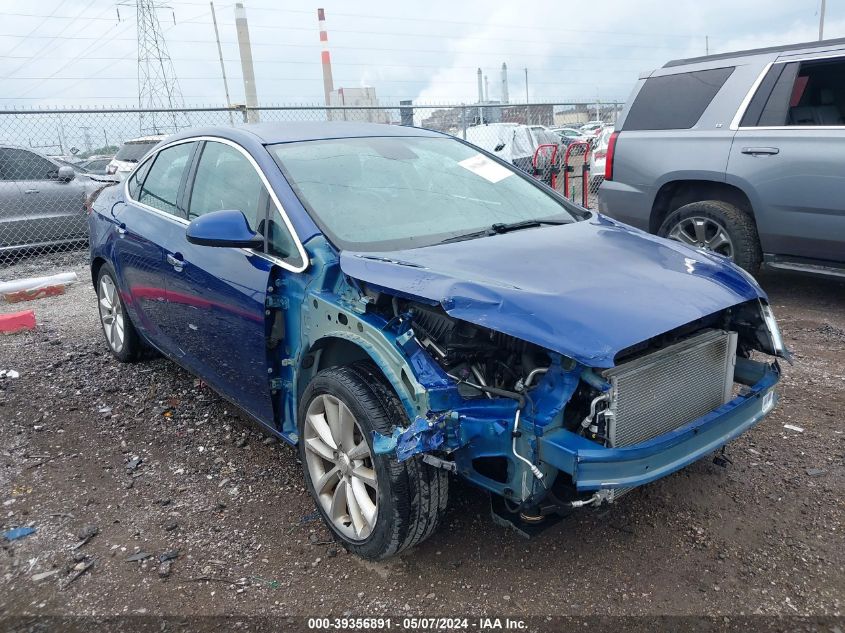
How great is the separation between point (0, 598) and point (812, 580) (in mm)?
3051

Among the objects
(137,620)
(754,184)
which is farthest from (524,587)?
(754,184)

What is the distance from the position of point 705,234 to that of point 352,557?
440cm

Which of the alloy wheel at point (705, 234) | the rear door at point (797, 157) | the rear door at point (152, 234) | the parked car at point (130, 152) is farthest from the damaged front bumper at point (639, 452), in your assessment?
the parked car at point (130, 152)

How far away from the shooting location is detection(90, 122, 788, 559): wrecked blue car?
2268mm

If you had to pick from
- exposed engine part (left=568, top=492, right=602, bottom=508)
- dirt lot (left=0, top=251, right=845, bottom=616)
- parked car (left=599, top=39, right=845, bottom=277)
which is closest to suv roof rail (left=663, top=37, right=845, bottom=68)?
parked car (left=599, top=39, right=845, bottom=277)

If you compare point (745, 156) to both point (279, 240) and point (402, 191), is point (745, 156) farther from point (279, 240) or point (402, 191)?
point (279, 240)

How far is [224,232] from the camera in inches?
114

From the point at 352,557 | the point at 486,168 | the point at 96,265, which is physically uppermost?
the point at 486,168

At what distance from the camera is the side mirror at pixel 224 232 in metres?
2.90

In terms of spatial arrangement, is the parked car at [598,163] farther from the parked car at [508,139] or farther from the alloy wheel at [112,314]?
the alloy wheel at [112,314]

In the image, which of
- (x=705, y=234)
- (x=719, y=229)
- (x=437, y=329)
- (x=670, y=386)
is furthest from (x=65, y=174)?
(x=670, y=386)

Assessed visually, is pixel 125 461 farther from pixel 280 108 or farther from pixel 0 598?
pixel 280 108

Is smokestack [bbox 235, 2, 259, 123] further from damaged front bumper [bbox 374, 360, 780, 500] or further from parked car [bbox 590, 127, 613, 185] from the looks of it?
damaged front bumper [bbox 374, 360, 780, 500]

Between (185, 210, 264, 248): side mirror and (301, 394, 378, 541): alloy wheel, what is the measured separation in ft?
2.45
